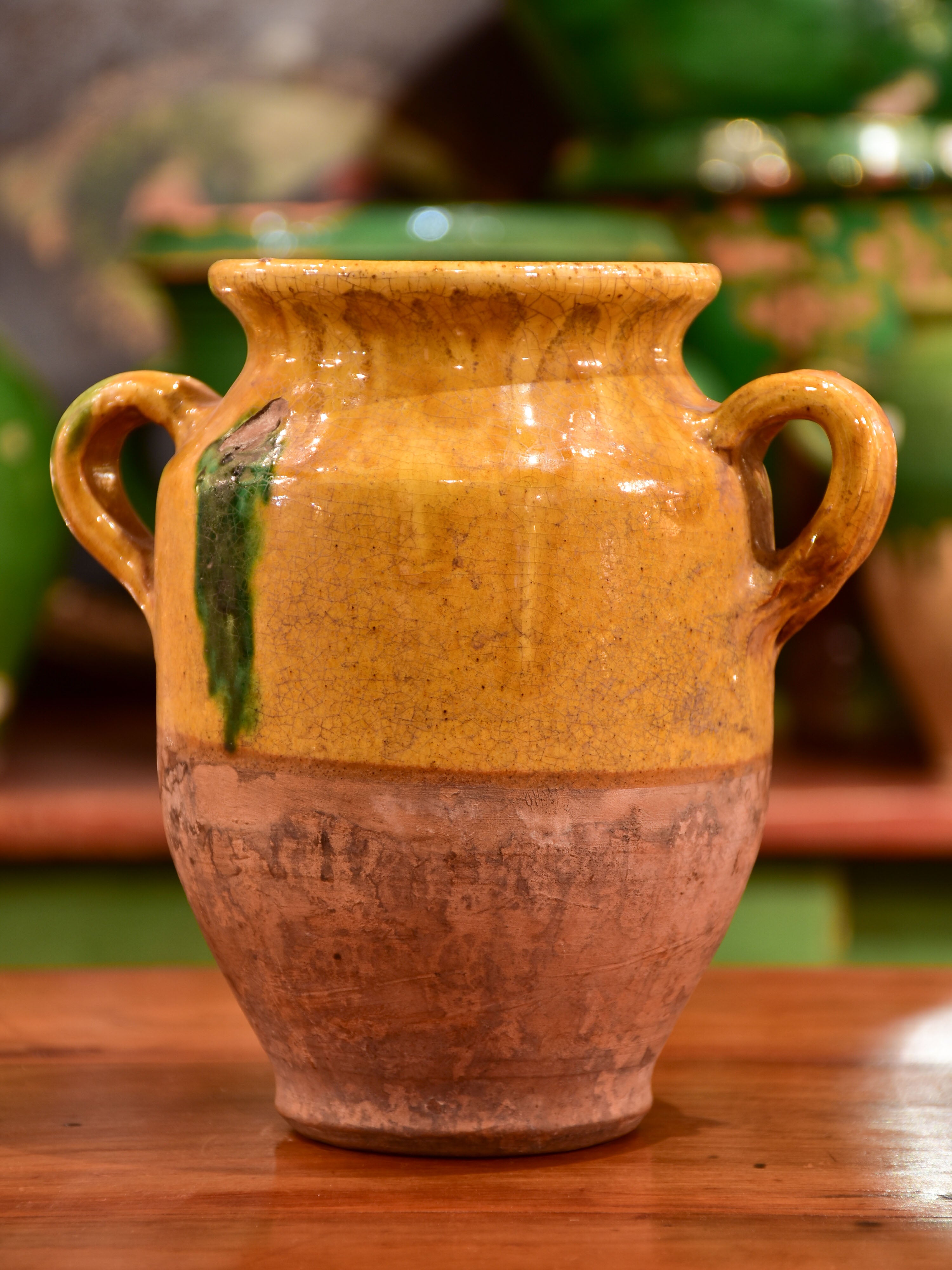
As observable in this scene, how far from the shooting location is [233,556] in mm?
605

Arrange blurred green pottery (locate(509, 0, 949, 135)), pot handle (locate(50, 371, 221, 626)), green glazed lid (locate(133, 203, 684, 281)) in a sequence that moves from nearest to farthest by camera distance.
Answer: pot handle (locate(50, 371, 221, 626)), green glazed lid (locate(133, 203, 684, 281)), blurred green pottery (locate(509, 0, 949, 135))

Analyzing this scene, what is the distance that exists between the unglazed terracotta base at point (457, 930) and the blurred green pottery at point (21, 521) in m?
0.65

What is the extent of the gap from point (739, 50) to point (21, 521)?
0.67m

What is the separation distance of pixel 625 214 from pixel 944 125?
0.28 m

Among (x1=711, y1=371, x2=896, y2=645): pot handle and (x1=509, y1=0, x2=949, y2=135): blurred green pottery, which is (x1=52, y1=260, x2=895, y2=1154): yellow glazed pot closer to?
(x1=711, y1=371, x2=896, y2=645): pot handle

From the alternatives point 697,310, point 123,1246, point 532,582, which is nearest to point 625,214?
point 697,310

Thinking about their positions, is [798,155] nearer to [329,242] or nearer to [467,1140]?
[329,242]

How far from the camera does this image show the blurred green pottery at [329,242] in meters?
1.23

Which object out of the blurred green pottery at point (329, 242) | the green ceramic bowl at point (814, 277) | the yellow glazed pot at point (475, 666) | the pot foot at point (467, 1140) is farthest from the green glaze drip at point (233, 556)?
the green ceramic bowl at point (814, 277)

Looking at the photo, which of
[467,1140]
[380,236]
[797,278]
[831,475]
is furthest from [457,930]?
[797,278]

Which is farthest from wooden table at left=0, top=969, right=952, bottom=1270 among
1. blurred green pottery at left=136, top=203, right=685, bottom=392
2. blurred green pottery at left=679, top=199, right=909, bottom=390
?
blurred green pottery at left=679, top=199, right=909, bottom=390

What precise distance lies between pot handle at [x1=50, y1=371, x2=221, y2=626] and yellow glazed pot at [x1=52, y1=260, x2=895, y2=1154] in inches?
1.3

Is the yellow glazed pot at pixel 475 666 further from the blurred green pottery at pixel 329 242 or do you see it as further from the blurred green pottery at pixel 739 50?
the blurred green pottery at pixel 739 50

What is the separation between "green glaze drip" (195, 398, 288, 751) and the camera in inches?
23.7
